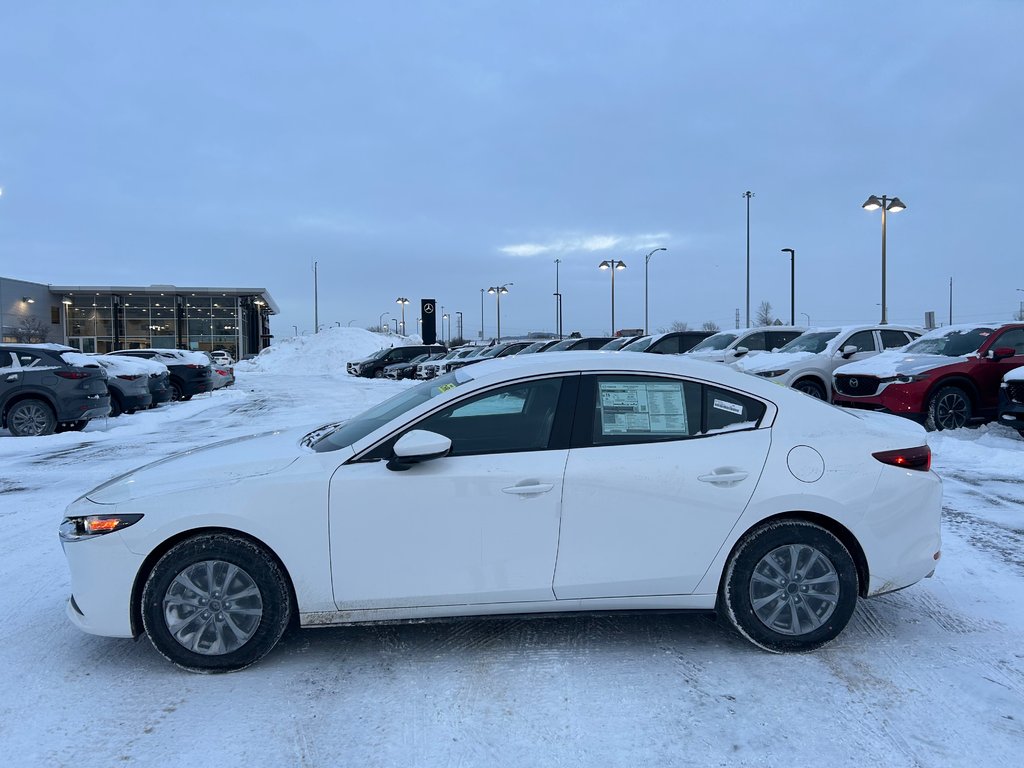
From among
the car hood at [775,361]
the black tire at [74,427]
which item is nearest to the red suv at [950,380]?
the car hood at [775,361]

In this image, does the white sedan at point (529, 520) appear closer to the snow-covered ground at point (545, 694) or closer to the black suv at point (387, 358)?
the snow-covered ground at point (545, 694)

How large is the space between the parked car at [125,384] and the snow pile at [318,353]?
30971 mm

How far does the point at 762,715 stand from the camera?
10.2 ft

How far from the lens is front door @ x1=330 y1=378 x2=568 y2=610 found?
3.43 m

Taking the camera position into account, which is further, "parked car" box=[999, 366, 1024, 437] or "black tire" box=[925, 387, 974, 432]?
"black tire" box=[925, 387, 974, 432]

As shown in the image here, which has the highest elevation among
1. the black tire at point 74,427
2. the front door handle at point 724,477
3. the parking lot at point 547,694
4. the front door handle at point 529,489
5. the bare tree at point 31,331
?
the bare tree at point 31,331

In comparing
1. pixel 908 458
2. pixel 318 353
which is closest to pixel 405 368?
pixel 318 353

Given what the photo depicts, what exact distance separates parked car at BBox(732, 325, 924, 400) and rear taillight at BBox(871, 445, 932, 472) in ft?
29.8

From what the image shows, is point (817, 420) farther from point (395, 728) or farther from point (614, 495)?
point (395, 728)

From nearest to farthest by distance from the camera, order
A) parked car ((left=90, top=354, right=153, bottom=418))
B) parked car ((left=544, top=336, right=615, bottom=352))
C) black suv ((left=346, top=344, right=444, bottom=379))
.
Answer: parked car ((left=90, top=354, right=153, bottom=418))
parked car ((left=544, top=336, right=615, bottom=352))
black suv ((left=346, top=344, right=444, bottom=379))

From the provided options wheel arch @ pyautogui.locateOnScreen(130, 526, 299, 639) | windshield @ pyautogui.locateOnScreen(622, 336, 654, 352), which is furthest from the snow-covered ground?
windshield @ pyautogui.locateOnScreen(622, 336, 654, 352)

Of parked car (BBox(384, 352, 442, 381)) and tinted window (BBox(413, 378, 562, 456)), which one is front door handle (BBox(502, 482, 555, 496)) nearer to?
tinted window (BBox(413, 378, 562, 456))

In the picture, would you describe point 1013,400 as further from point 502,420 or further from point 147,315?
point 147,315

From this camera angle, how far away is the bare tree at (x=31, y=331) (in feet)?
197
